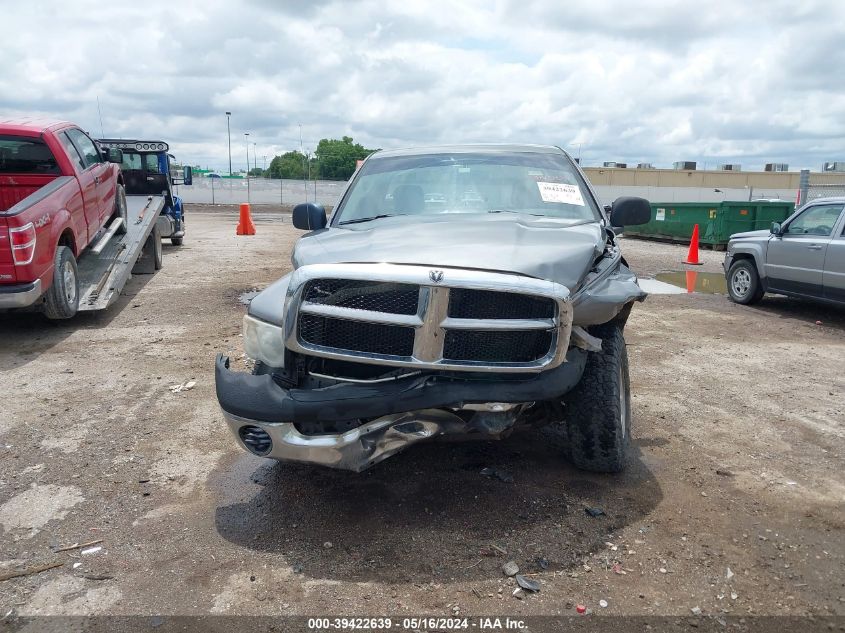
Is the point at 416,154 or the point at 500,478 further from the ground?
the point at 416,154

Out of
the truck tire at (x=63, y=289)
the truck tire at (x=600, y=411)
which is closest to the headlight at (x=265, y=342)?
the truck tire at (x=600, y=411)

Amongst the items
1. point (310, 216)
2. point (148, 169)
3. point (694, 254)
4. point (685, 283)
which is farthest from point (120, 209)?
point (694, 254)

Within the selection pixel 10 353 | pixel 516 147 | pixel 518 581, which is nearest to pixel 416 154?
pixel 516 147

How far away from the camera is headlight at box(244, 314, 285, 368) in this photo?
3.11 m

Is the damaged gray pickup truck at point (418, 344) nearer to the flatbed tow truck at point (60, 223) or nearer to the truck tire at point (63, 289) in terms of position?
the flatbed tow truck at point (60, 223)

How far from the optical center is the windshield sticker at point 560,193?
426cm

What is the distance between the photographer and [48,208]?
22.4 ft

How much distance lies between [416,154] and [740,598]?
3.46m

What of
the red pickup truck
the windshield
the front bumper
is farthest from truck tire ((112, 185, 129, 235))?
the windshield

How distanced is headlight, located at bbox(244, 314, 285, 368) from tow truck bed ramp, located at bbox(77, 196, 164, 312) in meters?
5.09

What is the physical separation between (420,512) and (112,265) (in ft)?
22.5

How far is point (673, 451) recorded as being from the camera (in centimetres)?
420

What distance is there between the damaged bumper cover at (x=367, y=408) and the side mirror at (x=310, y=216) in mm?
1721

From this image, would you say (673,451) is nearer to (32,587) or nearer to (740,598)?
(740,598)
